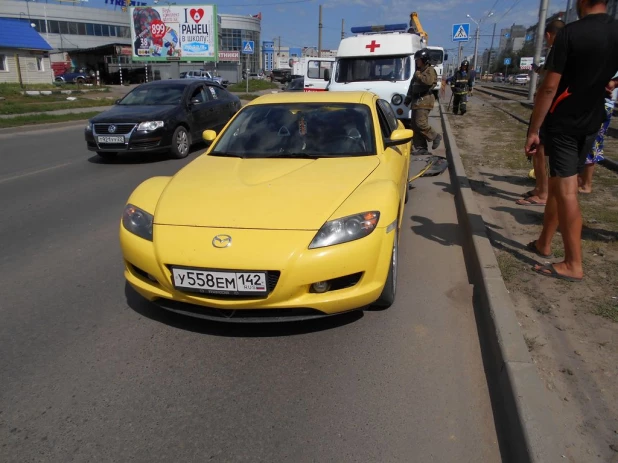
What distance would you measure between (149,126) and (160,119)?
287mm

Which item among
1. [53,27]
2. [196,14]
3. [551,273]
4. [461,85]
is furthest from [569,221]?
[53,27]

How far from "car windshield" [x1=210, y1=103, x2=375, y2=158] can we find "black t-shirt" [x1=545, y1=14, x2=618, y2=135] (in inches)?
58.7

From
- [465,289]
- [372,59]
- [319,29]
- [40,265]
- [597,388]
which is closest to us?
[597,388]

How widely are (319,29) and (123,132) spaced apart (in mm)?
37703

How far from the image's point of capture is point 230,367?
9.39ft

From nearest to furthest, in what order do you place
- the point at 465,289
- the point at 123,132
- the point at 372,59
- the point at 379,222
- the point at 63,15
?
the point at 379,222 → the point at 465,289 → the point at 123,132 → the point at 372,59 → the point at 63,15

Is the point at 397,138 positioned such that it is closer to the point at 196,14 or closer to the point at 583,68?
the point at 583,68

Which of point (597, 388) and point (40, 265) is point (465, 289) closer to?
point (597, 388)

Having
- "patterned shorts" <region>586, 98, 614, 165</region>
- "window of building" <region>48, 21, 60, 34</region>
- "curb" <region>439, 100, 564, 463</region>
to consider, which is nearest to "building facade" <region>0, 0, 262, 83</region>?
"window of building" <region>48, 21, 60, 34</region>

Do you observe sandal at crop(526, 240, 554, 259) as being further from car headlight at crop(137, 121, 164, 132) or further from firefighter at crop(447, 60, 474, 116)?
firefighter at crop(447, 60, 474, 116)

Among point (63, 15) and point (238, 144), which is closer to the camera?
point (238, 144)

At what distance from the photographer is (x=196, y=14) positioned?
41.1 metres

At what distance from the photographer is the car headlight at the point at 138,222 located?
10.3 feet

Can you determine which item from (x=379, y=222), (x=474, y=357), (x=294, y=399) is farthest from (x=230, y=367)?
(x=474, y=357)
